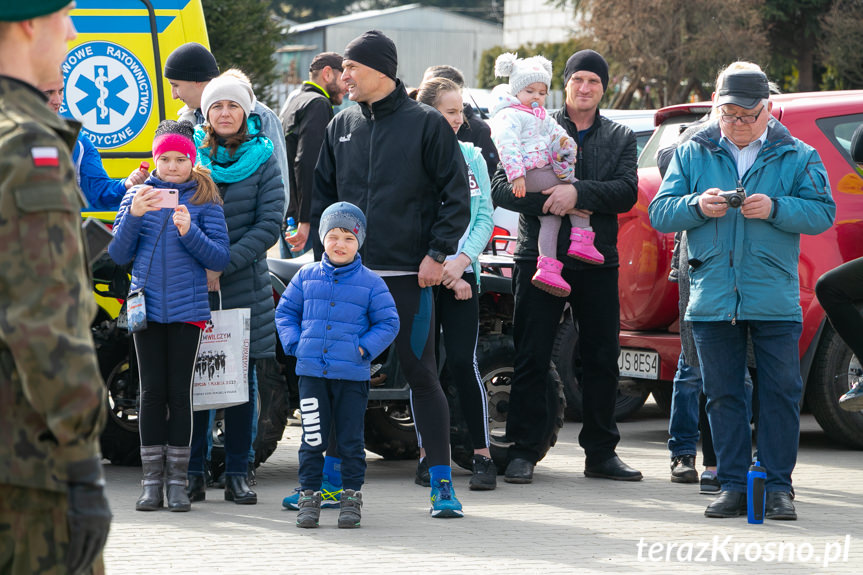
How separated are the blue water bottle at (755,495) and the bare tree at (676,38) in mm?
22965

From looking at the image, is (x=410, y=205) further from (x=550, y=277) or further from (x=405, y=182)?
(x=550, y=277)

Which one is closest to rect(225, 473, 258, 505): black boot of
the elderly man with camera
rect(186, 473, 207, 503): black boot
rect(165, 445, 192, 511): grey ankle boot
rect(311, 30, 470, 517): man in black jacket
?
rect(186, 473, 207, 503): black boot

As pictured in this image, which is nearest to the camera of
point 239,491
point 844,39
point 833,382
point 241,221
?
point 239,491

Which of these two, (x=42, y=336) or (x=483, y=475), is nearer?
(x=42, y=336)

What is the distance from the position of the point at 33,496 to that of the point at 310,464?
3.43 m

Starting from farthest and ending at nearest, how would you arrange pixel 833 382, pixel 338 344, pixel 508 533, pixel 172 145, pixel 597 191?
pixel 833 382 → pixel 597 191 → pixel 172 145 → pixel 338 344 → pixel 508 533

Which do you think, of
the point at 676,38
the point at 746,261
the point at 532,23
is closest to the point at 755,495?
the point at 746,261

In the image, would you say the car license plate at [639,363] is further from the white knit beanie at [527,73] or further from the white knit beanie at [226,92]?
the white knit beanie at [226,92]

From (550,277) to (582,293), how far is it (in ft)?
0.89

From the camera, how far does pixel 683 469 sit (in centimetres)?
728

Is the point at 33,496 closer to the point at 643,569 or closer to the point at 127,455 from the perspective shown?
the point at 643,569

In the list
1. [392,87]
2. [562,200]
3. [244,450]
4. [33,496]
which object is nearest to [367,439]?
[244,450]

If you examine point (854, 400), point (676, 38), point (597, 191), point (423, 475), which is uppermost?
point (676, 38)

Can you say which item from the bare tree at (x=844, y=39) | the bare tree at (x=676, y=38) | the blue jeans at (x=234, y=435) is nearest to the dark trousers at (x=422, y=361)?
the blue jeans at (x=234, y=435)
